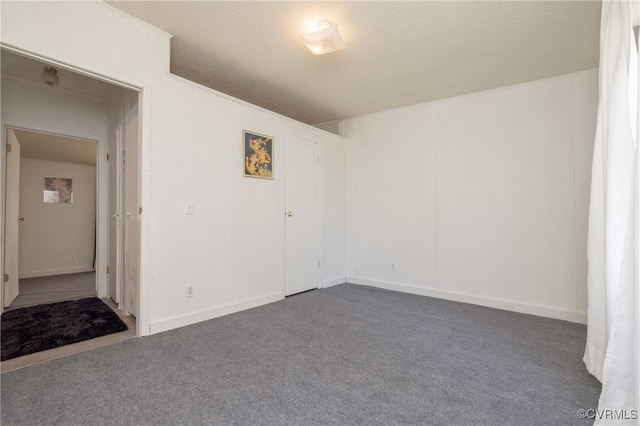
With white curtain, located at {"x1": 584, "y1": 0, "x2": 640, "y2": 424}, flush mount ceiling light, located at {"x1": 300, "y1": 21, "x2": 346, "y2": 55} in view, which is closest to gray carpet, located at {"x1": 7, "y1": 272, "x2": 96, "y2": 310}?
flush mount ceiling light, located at {"x1": 300, "y1": 21, "x2": 346, "y2": 55}

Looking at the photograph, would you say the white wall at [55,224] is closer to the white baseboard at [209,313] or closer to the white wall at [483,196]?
the white baseboard at [209,313]

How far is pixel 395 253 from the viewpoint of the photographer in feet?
13.7

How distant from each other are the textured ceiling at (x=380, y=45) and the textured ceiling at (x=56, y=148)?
98.0 inches

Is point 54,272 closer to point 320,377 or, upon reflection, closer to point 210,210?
point 210,210

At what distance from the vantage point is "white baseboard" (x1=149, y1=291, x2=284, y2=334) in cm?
→ 254

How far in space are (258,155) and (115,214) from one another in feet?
6.04

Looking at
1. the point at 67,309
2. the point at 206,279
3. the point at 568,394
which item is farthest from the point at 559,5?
the point at 67,309

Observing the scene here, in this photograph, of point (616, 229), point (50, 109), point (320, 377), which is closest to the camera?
point (616, 229)

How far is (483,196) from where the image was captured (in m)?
3.53

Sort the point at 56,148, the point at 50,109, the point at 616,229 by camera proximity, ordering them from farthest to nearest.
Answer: the point at 56,148 < the point at 50,109 < the point at 616,229

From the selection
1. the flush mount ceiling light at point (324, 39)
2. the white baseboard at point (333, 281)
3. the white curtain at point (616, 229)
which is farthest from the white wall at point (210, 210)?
the white curtain at point (616, 229)

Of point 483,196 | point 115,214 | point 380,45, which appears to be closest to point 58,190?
point 115,214

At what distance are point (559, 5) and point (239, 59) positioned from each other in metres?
2.60

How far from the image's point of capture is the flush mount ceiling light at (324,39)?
228 cm
